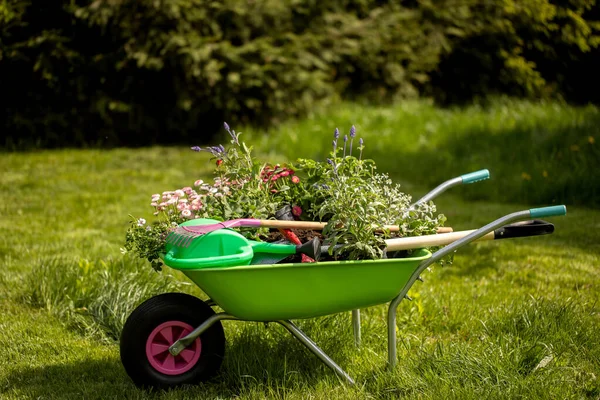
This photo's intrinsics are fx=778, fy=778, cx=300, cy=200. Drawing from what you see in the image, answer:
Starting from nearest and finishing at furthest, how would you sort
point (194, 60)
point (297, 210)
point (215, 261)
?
1. point (215, 261)
2. point (297, 210)
3. point (194, 60)

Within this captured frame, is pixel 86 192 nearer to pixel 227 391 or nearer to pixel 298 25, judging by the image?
pixel 298 25

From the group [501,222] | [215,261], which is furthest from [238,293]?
[501,222]

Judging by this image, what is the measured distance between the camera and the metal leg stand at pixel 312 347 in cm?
277

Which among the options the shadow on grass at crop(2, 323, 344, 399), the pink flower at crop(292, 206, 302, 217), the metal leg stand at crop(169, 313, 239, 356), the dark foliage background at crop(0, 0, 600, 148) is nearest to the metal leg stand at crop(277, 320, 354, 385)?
the shadow on grass at crop(2, 323, 344, 399)

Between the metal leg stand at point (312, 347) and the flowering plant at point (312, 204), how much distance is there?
30 centimetres

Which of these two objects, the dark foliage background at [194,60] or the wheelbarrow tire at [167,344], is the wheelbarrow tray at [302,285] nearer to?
the wheelbarrow tire at [167,344]

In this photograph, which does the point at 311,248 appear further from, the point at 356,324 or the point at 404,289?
the point at 356,324

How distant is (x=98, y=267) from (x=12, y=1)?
5168mm

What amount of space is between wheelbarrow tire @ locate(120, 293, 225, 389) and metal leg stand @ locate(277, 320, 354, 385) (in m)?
0.25

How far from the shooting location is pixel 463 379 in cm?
276

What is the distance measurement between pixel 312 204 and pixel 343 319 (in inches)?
30.2

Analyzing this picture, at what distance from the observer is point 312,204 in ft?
9.48

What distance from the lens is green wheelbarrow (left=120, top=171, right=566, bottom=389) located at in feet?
8.47

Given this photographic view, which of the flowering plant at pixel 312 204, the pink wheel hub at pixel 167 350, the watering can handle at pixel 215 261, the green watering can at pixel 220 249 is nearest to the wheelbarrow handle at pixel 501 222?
the flowering plant at pixel 312 204
